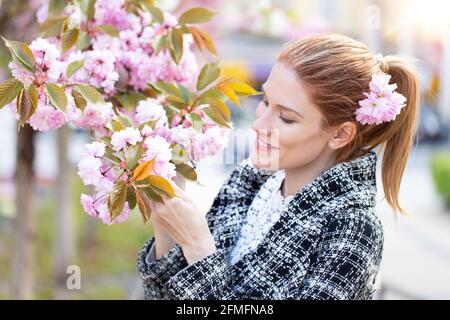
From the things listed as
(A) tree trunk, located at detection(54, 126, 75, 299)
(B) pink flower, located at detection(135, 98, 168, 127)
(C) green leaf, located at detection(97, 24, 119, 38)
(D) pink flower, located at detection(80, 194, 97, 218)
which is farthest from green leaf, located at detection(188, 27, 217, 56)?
(A) tree trunk, located at detection(54, 126, 75, 299)

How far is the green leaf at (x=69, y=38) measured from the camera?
1768 millimetres

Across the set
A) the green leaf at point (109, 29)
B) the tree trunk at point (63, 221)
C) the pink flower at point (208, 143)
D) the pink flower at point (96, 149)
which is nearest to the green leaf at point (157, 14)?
the green leaf at point (109, 29)

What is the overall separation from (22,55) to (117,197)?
0.38m

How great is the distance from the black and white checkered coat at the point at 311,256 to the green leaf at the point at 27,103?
51 centimetres

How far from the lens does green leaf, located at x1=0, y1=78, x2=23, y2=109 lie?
149cm

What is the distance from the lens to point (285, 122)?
1738 mm

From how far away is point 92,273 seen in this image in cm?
590

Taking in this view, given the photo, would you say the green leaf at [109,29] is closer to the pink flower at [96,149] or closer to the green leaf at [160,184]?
the pink flower at [96,149]

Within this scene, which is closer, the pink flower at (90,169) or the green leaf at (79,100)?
the pink flower at (90,169)
